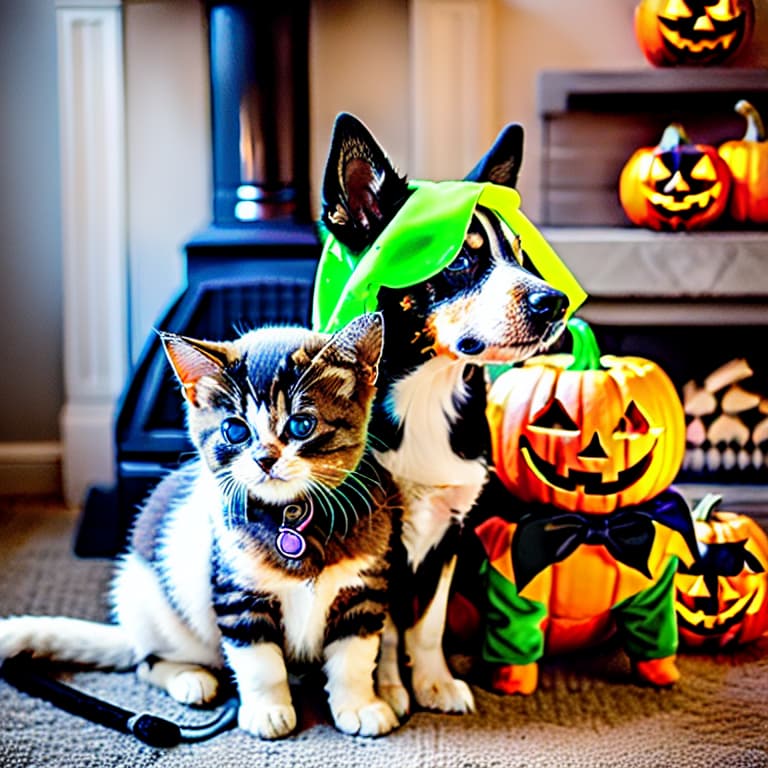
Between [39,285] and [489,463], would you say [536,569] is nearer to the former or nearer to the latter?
[489,463]

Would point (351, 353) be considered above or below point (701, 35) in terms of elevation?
below

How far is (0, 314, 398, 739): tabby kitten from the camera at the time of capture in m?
1.42

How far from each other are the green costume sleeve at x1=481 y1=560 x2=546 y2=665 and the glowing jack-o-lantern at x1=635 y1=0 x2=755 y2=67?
49.2 inches

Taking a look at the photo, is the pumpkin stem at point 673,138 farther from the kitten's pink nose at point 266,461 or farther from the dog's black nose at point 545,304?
the kitten's pink nose at point 266,461

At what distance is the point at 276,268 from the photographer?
2.12 metres

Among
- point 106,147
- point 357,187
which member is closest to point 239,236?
point 106,147

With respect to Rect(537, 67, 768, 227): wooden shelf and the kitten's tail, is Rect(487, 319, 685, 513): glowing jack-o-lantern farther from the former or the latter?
Rect(537, 67, 768, 227): wooden shelf

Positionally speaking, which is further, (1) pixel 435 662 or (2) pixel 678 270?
(2) pixel 678 270

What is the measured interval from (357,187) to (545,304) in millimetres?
270

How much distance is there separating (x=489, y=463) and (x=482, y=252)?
0.99 ft

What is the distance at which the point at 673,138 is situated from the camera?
2.35m

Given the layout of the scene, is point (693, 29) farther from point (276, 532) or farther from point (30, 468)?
point (30, 468)

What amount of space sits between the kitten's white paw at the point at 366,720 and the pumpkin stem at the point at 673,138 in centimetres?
129

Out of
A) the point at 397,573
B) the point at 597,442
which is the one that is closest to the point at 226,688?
the point at 397,573
